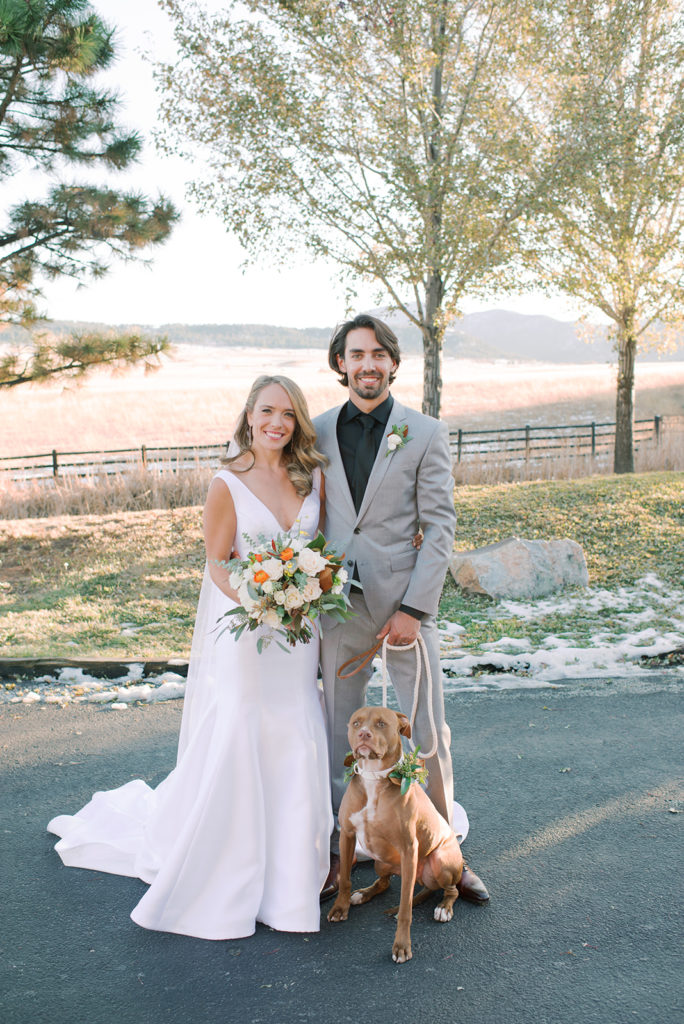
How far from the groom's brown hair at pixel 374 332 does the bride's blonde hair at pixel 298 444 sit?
240mm

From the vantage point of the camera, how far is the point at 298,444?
405cm

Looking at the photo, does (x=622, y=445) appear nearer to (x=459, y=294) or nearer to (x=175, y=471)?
(x=459, y=294)

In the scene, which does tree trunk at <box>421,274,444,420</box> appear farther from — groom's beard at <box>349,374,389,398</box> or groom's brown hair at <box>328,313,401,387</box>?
groom's beard at <box>349,374,389,398</box>

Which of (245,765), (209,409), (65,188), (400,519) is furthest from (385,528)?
(209,409)

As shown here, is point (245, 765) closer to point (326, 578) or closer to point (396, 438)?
point (326, 578)

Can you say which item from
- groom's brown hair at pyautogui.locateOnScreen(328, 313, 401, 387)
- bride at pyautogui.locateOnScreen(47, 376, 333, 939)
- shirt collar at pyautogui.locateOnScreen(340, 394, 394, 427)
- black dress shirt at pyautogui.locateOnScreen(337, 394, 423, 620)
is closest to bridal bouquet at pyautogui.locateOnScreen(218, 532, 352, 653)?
bride at pyautogui.locateOnScreen(47, 376, 333, 939)

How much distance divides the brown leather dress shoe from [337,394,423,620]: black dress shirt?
5.55ft

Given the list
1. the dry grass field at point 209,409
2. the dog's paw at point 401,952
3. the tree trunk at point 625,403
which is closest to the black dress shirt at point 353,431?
the dog's paw at point 401,952

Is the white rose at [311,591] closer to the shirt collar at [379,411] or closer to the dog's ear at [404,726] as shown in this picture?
the dog's ear at [404,726]

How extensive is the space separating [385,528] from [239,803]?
4.50 ft

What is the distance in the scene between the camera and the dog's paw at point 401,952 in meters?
3.32

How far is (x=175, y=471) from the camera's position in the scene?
15.4 meters

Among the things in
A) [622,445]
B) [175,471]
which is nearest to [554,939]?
[175,471]

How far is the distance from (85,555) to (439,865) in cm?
825
